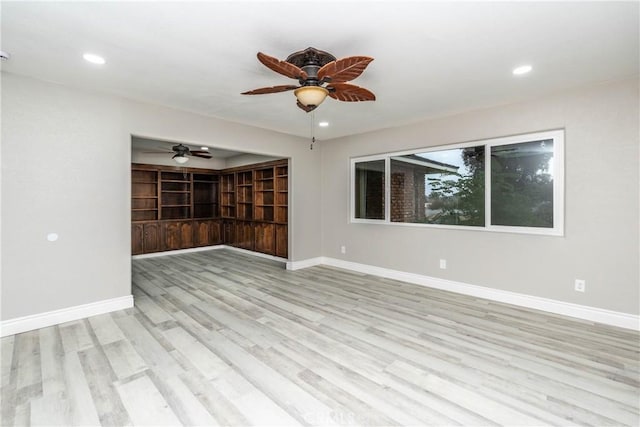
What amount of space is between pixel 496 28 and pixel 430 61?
1.94 ft

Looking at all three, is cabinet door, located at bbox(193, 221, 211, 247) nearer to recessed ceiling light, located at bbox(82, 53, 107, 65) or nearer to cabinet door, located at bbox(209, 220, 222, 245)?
cabinet door, located at bbox(209, 220, 222, 245)

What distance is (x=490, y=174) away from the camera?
4016 millimetres

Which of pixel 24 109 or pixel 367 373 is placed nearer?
pixel 367 373

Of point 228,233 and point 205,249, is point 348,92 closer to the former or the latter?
point 228,233

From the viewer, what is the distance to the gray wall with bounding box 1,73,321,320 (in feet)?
9.77

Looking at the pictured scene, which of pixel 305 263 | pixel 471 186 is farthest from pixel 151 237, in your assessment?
pixel 471 186

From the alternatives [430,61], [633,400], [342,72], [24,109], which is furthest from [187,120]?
[633,400]

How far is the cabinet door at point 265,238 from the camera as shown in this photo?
673 centimetres

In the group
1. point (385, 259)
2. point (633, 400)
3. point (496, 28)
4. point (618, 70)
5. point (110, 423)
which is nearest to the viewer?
point (110, 423)

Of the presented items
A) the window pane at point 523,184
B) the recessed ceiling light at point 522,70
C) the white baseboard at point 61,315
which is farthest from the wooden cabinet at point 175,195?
the recessed ceiling light at point 522,70

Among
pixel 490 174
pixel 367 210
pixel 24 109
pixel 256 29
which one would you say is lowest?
pixel 367 210

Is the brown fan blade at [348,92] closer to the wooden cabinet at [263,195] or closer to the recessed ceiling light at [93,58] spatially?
the recessed ceiling light at [93,58]

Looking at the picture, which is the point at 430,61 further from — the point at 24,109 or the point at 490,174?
the point at 24,109

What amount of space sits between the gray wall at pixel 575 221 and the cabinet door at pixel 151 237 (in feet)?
19.7
